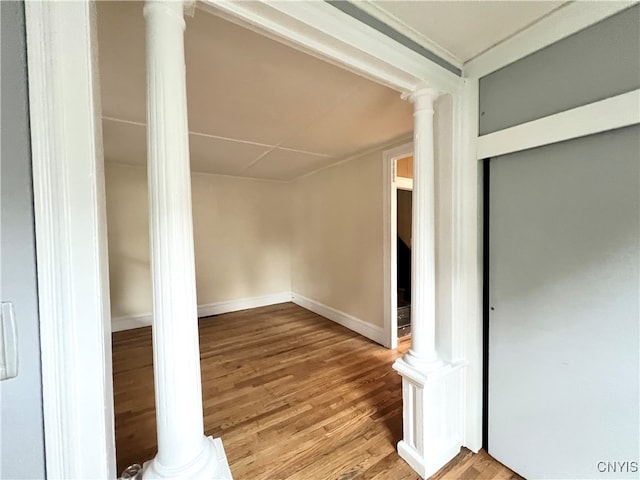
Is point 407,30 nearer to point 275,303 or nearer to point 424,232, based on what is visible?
point 424,232

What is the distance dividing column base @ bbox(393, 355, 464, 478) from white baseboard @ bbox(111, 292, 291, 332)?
3.42m

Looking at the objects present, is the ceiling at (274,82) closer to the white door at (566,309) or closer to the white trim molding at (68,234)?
the white trim molding at (68,234)

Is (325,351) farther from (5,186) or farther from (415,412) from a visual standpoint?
(5,186)

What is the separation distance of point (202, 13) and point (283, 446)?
236cm

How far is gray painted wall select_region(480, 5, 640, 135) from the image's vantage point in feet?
3.34

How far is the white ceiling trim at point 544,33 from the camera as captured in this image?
41.4 inches

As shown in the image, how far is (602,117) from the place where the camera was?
41.8 inches

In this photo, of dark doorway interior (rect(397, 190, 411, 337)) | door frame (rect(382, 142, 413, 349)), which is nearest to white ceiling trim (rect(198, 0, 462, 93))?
door frame (rect(382, 142, 413, 349))

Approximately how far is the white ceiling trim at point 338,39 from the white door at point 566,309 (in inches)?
26.3

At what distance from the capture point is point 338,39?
1.06 metres

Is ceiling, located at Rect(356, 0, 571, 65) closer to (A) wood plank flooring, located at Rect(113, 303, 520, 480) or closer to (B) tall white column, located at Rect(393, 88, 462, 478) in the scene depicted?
(B) tall white column, located at Rect(393, 88, 462, 478)

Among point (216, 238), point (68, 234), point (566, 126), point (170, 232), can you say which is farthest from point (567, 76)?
point (216, 238)

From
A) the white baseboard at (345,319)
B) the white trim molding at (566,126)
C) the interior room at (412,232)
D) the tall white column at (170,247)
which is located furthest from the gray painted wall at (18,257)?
the white baseboard at (345,319)

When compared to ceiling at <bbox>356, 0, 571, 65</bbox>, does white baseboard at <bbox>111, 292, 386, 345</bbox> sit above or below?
below
